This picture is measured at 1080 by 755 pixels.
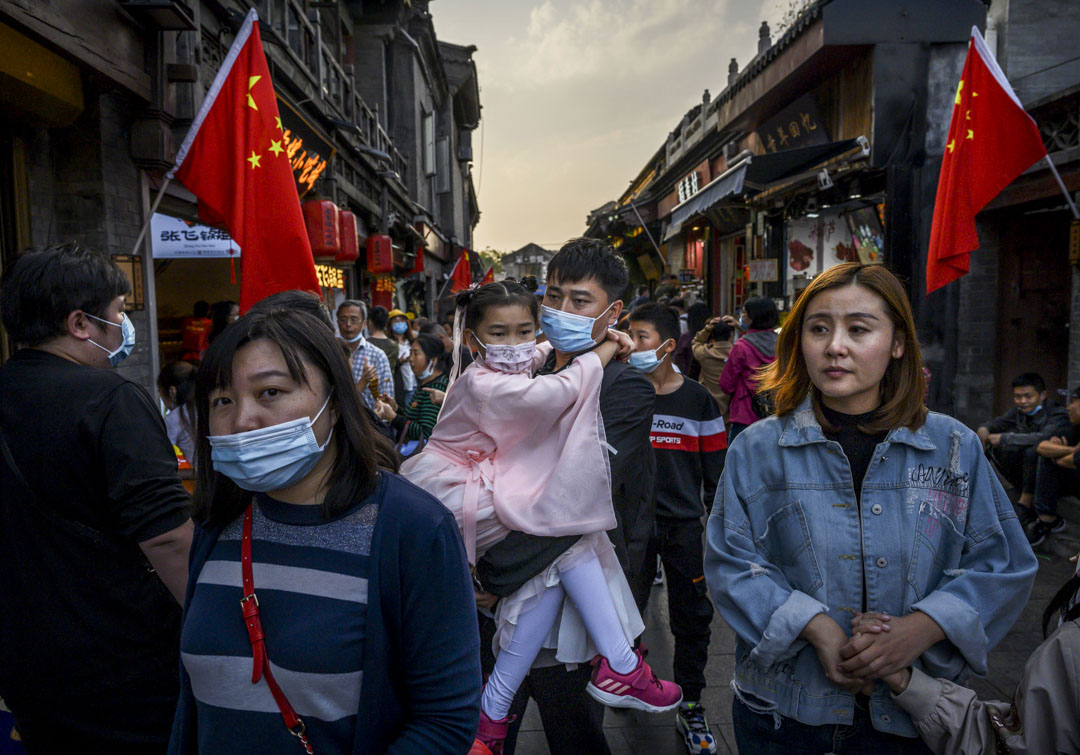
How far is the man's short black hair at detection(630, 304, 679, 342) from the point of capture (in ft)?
13.6

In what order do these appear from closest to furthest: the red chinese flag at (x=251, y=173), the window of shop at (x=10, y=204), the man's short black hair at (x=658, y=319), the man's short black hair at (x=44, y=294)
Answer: the man's short black hair at (x=44, y=294) < the red chinese flag at (x=251, y=173) < the man's short black hair at (x=658, y=319) < the window of shop at (x=10, y=204)

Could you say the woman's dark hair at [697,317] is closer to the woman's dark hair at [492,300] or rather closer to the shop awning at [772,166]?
the shop awning at [772,166]

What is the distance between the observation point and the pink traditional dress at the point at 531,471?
2244 mm

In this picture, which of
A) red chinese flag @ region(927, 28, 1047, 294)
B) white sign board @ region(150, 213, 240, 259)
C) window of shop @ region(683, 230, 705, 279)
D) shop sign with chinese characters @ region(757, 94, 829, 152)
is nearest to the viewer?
red chinese flag @ region(927, 28, 1047, 294)

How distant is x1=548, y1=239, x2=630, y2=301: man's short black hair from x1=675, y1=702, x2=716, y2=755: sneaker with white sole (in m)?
2.05

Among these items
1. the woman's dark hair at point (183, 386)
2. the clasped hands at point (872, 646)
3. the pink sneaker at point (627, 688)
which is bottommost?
the pink sneaker at point (627, 688)

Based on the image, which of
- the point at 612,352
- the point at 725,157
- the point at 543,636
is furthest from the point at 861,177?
the point at 543,636

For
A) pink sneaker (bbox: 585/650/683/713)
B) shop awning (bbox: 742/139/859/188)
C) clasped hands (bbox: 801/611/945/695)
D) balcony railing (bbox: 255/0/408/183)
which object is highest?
balcony railing (bbox: 255/0/408/183)

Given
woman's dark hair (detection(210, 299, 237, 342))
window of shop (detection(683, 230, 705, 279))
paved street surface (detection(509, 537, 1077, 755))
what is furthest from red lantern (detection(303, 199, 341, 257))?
window of shop (detection(683, 230, 705, 279))

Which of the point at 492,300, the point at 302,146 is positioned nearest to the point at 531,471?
the point at 492,300

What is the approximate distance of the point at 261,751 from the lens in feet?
4.61

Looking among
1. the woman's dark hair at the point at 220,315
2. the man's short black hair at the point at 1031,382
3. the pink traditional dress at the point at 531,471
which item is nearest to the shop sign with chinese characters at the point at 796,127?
the man's short black hair at the point at 1031,382

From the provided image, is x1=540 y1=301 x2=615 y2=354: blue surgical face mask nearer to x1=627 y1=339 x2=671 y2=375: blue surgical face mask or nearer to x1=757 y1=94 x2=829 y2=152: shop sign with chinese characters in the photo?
x1=627 y1=339 x2=671 y2=375: blue surgical face mask

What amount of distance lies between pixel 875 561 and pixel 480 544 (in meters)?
1.17
